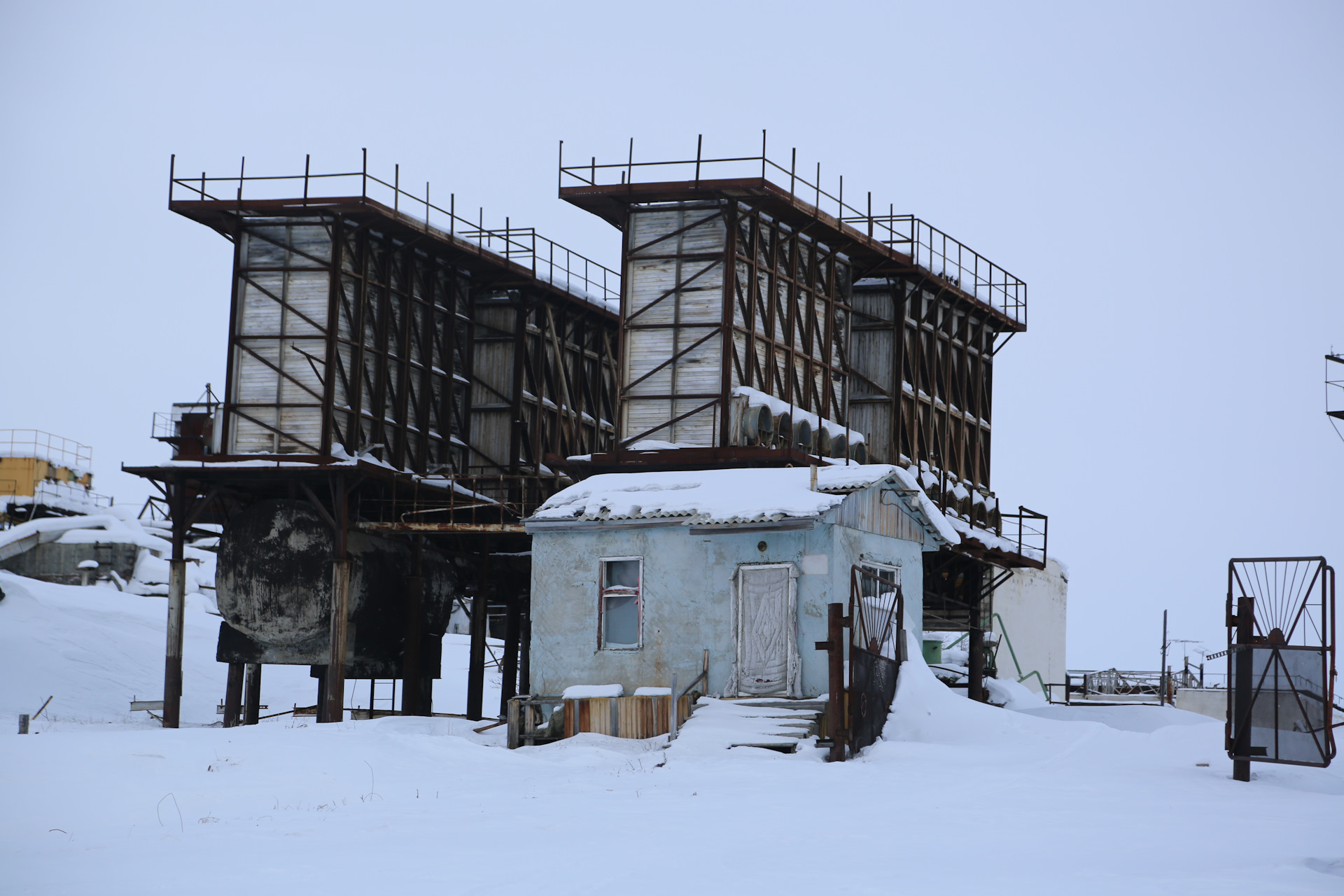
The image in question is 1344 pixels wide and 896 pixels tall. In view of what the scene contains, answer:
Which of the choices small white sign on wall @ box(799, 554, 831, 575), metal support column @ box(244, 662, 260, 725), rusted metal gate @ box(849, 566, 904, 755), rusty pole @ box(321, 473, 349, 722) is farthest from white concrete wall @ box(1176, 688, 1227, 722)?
metal support column @ box(244, 662, 260, 725)

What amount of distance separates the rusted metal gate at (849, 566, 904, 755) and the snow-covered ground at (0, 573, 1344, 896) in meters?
0.45

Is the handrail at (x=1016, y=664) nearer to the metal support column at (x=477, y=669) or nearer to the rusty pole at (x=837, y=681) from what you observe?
the metal support column at (x=477, y=669)

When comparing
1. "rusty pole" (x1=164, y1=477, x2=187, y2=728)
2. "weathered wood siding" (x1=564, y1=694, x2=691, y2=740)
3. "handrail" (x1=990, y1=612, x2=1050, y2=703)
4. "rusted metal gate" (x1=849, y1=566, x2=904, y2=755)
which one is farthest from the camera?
"handrail" (x1=990, y1=612, x2=1050, y2=703)

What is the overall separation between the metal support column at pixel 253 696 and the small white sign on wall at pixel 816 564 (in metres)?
17.5

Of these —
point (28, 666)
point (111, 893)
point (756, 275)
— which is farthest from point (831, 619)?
point (28, 666)

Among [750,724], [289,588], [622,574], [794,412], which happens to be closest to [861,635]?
[750,724]

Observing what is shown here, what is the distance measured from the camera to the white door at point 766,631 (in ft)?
→ 90.9

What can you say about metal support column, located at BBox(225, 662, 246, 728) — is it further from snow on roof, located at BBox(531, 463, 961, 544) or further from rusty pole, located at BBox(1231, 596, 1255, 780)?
rusty pole, located at BBox(1231, 596, 1255, 780)

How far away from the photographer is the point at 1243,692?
21.5 m

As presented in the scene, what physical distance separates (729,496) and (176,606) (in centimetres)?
1539

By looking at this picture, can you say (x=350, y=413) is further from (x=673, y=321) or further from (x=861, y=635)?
(x=861, y=635)

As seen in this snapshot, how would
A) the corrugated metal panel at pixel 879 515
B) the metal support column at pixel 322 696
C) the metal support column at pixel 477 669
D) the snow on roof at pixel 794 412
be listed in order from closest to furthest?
1. the corrugated metal panel at pixel 879 515
2. the metal support column at pixel 322 696
3. the snow on roof at pixel 794 412
4. the metal support column at pixel 477 669

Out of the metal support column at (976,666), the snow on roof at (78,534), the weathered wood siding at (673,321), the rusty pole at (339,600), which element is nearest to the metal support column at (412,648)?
the rusty pole at (339,600)

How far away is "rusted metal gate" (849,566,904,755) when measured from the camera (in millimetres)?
23766
